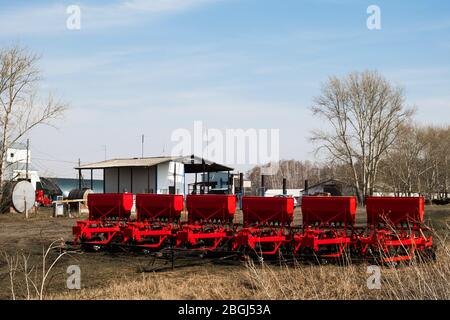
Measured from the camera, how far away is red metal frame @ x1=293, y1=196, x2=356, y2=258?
15.7 meters

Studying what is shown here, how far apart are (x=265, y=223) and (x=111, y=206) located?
22.5ft

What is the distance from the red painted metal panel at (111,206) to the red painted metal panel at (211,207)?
3.10 metres

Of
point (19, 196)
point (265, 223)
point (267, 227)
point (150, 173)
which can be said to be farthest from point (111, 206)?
point (150, 173)

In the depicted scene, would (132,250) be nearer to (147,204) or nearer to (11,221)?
(147,204)

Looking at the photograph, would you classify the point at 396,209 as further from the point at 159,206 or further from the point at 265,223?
the point at 159,206

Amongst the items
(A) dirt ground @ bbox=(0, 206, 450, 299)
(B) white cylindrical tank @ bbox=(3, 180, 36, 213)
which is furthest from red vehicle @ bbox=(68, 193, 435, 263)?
(B) white cylindrical tank @ bbox=(3, 180, 36, 213)

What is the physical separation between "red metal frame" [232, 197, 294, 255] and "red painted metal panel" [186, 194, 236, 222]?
67cm

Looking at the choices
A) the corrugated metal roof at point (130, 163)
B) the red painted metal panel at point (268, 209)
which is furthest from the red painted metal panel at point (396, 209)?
the corrugated metal roof at point (130, 163)

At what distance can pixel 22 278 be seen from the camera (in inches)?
496

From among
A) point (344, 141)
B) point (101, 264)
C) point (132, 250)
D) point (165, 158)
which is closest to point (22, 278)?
point (101, 264)

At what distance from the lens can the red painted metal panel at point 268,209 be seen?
17828 millimetres

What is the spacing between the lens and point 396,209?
16.5 metres

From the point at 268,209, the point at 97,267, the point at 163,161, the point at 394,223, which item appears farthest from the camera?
the point at 163,161

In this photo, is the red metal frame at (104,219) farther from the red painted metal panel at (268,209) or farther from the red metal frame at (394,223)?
the red metal frame at (394,223)
